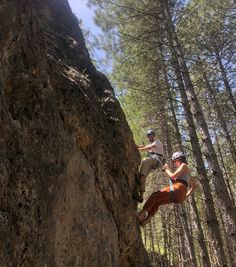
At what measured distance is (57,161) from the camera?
4688 mm

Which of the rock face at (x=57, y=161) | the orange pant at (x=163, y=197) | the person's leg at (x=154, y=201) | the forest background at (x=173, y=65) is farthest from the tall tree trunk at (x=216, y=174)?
the rock face at (x=57, y=161)

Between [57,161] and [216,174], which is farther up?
[216,174]

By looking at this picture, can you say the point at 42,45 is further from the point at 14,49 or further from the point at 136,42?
the point at 136,42

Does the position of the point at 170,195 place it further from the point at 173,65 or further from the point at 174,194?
the point at 173,65

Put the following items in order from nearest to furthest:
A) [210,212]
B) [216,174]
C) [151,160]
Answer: [151,160]
[216,174]
[210,212]

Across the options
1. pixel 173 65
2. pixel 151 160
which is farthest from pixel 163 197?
pixel 173 65

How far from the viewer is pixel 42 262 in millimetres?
3623

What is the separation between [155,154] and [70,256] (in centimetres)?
380

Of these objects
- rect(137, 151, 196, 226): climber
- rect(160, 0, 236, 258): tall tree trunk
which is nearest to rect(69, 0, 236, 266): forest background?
rect(160, 0, 236, 258): tall tree trunk

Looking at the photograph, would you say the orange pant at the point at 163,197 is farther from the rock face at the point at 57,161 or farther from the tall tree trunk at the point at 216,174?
the tall tree trunk at the point at 216,174

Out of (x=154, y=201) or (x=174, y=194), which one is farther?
(x=154, y=201)

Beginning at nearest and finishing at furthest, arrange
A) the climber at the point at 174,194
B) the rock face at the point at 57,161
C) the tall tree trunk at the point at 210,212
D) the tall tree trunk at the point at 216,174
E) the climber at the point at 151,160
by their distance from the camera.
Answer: the rock face at the point at 57,161 < the climber at the point at 174,194 < the climber at the point at 151,160 < the tall tree trunk at the point at 216,174 < the tall tree trunk at the point at 210,212

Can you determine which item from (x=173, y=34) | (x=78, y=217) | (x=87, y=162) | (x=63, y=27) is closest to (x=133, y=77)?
(x=173, y=34)

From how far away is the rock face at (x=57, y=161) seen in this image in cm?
362
